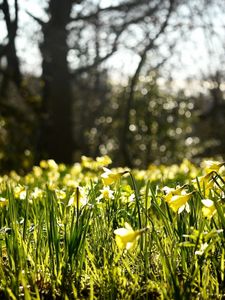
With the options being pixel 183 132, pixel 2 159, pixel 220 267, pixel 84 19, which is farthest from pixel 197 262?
pixel 183 132

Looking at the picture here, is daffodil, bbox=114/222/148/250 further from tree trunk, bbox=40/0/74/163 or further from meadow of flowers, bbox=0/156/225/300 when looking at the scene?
tree trunk, bbox=40/0/74/163

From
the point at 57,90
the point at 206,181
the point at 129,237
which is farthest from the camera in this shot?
the point at 57,90

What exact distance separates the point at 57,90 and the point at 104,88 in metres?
8.28

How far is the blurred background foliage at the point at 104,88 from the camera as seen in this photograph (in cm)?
937

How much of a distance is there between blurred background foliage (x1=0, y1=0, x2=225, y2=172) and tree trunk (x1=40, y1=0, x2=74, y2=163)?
0.09ft

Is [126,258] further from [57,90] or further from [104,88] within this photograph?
[104,88]

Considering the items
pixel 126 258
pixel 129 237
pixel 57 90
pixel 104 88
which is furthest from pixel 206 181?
pixel 104 88

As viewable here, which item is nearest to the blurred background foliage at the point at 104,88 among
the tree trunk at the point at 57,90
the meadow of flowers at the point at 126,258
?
the tree trunk at the point at 57,90

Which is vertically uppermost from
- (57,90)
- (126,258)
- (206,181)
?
(57,90)

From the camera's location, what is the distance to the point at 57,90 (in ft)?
43.4

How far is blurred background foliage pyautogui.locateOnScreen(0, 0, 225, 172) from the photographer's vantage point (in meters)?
9.37

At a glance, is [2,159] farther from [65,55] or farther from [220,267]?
[220,267]

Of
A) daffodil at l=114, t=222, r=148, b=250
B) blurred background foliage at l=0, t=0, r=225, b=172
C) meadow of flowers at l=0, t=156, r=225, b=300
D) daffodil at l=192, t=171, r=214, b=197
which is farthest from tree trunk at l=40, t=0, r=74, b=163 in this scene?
daffodil at l=114, t=222, r=148, b=250

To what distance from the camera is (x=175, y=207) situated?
5.13 ft
